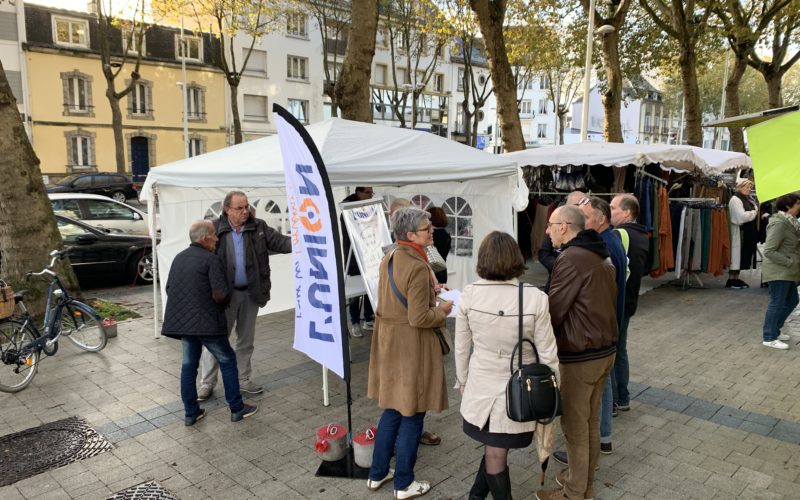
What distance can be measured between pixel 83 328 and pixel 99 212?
204 inches

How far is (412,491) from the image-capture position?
3.43 m

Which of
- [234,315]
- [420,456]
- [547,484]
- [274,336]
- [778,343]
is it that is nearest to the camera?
[547,484]

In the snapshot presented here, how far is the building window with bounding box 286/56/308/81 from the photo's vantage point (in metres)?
36.7

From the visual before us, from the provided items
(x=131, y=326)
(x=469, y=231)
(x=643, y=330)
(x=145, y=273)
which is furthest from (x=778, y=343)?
(x=145, y=273)

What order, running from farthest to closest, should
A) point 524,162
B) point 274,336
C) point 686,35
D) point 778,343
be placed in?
point 686,35 < point 524,162 < point 274,336 < point 778,343

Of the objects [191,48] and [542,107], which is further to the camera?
[542,107]

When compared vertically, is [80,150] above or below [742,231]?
above

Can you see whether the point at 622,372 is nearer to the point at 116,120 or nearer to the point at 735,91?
the point at 735,91

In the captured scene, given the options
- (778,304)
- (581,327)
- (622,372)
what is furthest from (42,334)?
(778,304)

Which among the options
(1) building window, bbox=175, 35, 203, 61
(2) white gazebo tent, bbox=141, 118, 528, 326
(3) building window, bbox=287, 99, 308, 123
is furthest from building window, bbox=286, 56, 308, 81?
(2) white gazebo tent, bbox=141, 118, 528, 326

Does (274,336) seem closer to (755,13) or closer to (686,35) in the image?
(686,35)

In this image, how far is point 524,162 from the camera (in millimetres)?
9633

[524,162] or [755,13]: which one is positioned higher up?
[755,13]

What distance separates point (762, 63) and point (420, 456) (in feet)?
77.8
